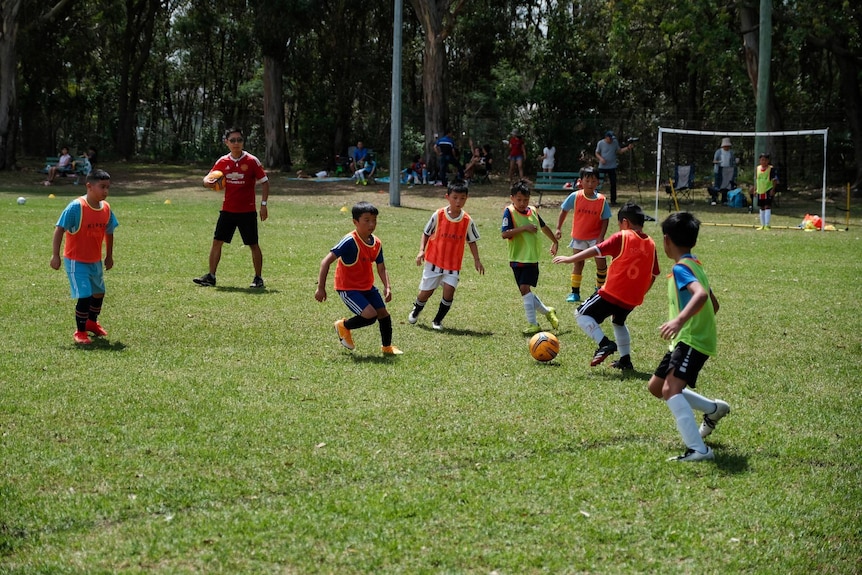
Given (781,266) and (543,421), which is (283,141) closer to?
(781,266)

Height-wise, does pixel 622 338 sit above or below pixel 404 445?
above

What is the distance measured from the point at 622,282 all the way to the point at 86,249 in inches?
197

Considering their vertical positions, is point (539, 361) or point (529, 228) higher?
point (529, 228)

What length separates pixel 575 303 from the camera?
12.6m

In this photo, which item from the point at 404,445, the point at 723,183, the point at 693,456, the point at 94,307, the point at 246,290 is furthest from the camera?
the point at 723,183

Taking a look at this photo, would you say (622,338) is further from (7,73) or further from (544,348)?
(7,73)

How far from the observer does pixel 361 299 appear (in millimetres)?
9367

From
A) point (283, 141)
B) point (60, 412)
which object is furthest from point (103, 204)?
point (283, 141)

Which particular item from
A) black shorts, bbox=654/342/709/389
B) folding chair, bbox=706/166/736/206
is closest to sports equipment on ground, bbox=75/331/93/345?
black shorts, bbox=654/342/709/389

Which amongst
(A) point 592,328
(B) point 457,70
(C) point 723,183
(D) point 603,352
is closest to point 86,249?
(A) point 592,328

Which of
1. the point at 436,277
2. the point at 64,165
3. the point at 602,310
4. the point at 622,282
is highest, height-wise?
the point at 64,165

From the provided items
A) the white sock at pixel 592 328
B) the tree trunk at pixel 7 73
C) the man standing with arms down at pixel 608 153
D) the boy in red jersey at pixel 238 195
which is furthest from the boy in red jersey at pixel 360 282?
the tree trunk at pixel 7 73

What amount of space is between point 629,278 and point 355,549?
453cm

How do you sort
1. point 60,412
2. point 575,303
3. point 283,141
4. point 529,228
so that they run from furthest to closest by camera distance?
point 283,141
point 575,303
point 529,228
point 60,412
